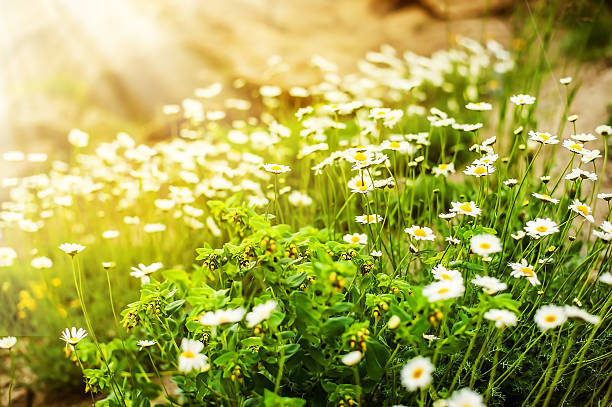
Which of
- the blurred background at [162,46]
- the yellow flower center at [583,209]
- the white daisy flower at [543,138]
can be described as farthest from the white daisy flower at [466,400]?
the blurred background at [162,46]

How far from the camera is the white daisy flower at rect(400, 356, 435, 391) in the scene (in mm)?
952

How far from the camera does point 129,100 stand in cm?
600

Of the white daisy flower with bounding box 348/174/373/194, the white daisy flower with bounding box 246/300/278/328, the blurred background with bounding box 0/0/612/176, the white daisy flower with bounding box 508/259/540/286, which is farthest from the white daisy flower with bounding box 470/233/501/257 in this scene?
the blurred background with bounding box 0/0/612/176

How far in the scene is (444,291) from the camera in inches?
41.1

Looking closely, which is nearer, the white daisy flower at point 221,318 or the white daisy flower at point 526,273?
the white daisy flower at point 221,318

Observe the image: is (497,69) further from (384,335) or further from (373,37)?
(384,335)

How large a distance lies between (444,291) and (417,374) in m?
0.18

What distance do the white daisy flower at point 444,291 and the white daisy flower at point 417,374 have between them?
125 mm

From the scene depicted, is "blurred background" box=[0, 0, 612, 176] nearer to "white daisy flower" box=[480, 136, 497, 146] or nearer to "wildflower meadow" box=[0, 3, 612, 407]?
"wildflower meadow" box=[0, 3, 612, 407]

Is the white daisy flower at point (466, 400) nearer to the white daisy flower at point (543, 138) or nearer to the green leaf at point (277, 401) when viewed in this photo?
the green leaf at point (277, 401)

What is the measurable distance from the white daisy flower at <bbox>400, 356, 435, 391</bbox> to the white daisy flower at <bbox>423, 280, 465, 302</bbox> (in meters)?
0.13

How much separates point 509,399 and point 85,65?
21.1ft

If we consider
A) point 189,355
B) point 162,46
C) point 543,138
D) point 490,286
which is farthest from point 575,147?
point 162,46

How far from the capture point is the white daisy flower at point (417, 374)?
95cm
